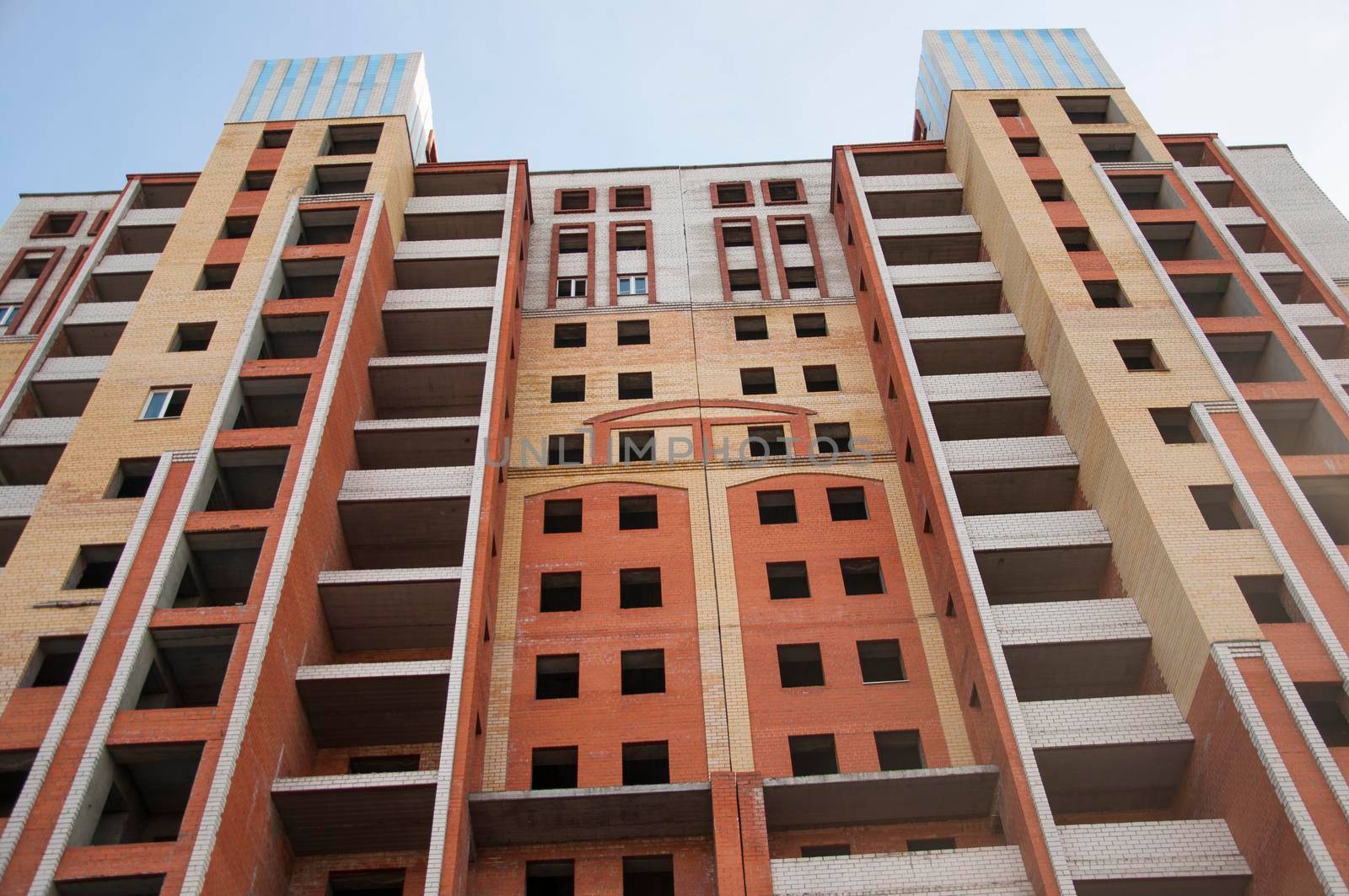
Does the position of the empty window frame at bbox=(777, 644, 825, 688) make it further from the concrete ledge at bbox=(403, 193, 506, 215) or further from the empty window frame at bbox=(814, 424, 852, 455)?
the concrete ledge at bbox=(403, 193, 506, 215)

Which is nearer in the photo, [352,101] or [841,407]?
[841,407]

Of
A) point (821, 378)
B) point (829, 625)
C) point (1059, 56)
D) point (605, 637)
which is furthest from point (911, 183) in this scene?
point (605, 637)

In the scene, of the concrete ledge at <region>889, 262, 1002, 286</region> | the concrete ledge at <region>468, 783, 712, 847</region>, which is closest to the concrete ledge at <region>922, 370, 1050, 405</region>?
the concrete ledge at <region>889, 262, 1002, 286</region>

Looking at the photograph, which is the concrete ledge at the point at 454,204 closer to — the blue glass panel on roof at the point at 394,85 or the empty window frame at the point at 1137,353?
the blue glass panel on roof at the point at 394,85

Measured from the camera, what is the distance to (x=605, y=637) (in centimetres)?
2727

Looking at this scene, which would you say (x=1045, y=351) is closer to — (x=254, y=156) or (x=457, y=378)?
(x=457, y=378)

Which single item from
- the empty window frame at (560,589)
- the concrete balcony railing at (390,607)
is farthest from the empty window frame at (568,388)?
the concrete balcony railing at (390,607)

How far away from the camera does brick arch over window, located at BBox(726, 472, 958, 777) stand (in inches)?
991

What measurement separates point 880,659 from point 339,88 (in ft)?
98.7

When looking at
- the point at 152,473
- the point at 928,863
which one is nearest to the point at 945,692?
the point at 928,863

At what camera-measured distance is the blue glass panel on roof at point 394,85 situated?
41125 mm

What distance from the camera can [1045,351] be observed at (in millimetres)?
31078

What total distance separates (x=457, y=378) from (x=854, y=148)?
19035 mm

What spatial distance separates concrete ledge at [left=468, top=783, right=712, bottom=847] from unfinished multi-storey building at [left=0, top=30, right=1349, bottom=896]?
0.30 ft
